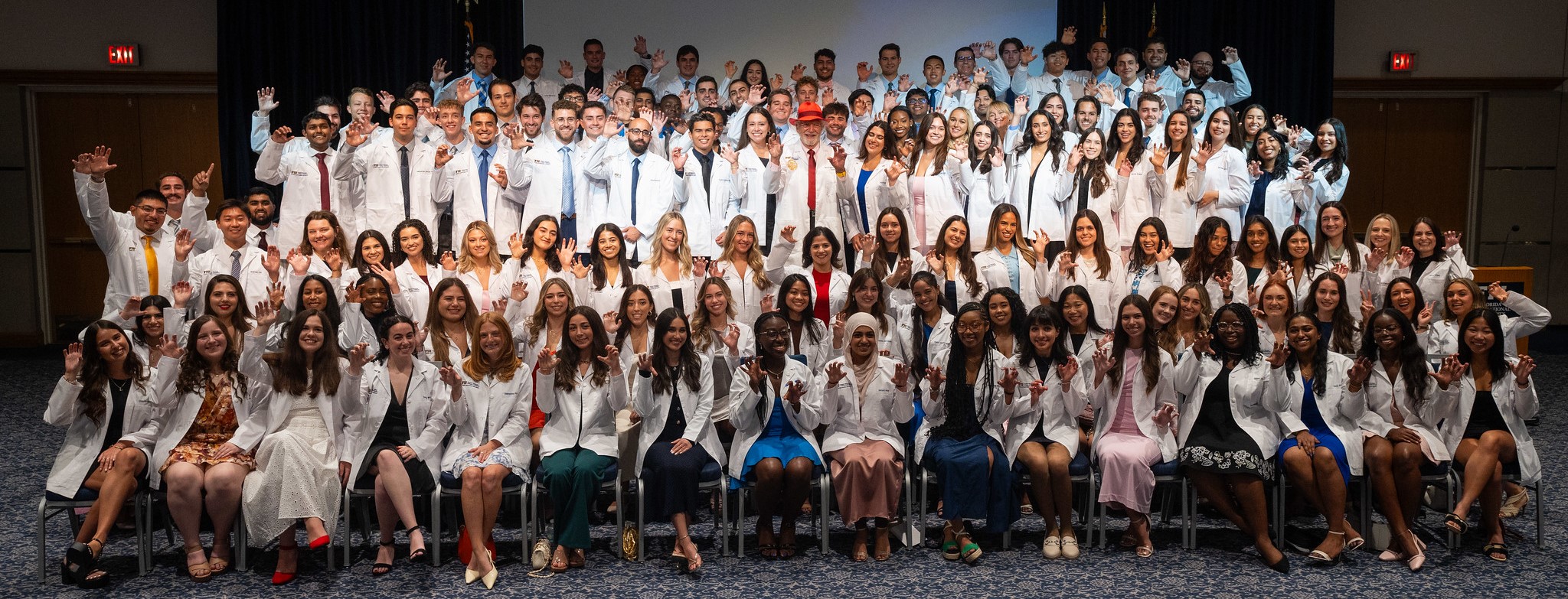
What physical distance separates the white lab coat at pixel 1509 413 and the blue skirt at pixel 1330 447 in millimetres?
476

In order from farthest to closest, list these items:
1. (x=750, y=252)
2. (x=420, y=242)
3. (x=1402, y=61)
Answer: (x=1402, y=61), (x=750, y=252), (x=420, y=242)

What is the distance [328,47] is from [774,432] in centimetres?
604

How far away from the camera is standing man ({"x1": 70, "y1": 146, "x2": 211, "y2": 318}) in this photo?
6.03m

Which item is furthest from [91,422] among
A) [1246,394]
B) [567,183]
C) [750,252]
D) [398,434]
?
[1246,394]

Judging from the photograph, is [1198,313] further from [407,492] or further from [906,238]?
[407,492]

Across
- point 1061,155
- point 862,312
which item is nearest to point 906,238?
point 862,312

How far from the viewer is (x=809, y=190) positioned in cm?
683

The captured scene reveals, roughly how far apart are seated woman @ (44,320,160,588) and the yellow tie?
154cm

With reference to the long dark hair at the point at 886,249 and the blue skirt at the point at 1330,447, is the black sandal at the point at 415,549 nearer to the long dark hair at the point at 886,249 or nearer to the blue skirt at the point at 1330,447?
the long dark hair at the point at 886,249

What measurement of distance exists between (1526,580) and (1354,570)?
0.60 m

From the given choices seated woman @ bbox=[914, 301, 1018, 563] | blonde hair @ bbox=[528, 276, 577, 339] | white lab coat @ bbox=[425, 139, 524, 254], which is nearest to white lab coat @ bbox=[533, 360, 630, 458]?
blonde hair @ bbox=[528, 276, 577, 339]

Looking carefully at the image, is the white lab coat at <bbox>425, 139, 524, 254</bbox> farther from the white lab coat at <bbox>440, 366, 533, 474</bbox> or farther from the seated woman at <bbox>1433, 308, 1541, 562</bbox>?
the seated woman at <bbox>1433, 308, 1541, 562</bbox>

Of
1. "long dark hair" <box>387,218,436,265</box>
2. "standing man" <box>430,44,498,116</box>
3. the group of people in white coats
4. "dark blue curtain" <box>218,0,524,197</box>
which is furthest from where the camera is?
"dark blue curtain" <box>218,0,524,197</box>

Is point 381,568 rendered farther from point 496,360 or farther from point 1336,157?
point 1336,157
